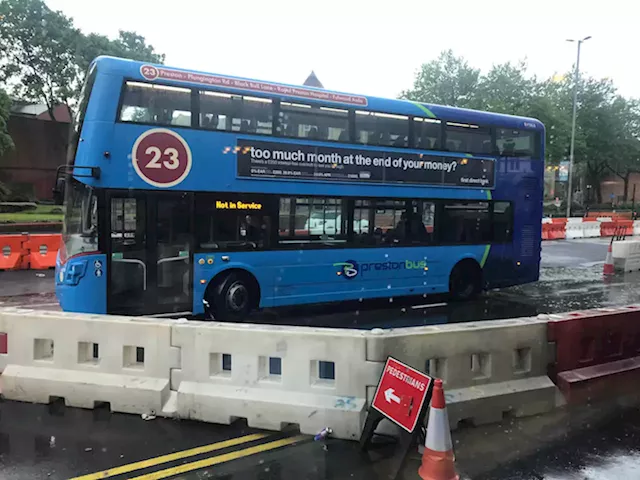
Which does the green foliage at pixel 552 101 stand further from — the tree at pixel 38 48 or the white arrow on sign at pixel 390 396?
the white arrow on sign at pixel 390 396

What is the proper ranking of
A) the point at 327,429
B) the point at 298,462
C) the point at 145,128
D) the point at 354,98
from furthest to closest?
the point at 354,98 → the point at 145,128 → the point at 327,429 → the point at 298,462

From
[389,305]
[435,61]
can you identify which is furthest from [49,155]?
[389,305]

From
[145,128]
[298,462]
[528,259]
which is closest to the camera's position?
[298,462]

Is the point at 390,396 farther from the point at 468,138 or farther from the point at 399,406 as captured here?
the point at 468,138

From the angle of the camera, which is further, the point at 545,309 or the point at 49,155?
the point at 49,155

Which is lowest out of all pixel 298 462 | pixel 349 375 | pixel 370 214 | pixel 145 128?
pixel 298 462

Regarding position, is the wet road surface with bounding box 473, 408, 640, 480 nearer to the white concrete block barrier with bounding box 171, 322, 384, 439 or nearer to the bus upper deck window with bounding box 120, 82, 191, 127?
the white concrete block barrier with bounding box 171, 322, 384, 439

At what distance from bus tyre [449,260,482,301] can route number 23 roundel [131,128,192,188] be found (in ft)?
20.6

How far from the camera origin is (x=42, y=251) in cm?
1468

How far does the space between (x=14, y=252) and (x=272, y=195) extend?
361 inches

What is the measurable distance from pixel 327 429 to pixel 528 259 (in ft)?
29.7

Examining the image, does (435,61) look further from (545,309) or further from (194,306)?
(194,306)

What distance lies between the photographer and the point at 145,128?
796 centimetres

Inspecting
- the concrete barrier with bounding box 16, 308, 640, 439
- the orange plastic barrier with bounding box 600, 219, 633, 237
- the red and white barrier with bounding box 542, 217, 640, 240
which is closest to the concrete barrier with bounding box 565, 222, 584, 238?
the red and white barrier with bounding box 542, 217, 640, 240
